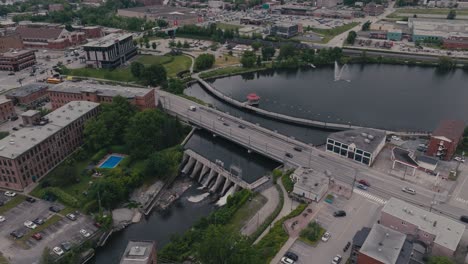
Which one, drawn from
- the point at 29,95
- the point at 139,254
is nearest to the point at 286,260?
the point at 139,254

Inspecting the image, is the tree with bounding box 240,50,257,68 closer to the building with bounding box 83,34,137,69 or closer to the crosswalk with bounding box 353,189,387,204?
the building with bounding box 83,34,137,69

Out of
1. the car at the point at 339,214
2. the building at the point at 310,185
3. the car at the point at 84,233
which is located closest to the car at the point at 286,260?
the car at the point at 339,214

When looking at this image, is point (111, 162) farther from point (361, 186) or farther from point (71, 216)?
point (361, 186)

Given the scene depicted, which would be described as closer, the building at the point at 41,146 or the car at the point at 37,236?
the car at the point at 37,236

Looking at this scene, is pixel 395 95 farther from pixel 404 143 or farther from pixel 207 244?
pixel 207 244

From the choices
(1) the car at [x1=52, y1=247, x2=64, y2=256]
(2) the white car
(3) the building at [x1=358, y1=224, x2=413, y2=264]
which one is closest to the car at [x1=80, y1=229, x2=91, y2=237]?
(1) the car at [x1=52, y1=247, x2=64, y2=256]

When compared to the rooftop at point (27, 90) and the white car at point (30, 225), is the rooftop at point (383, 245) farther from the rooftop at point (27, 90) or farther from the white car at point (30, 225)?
the rooftop at point (27, 90)
